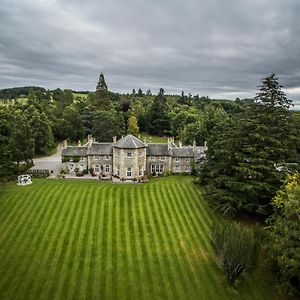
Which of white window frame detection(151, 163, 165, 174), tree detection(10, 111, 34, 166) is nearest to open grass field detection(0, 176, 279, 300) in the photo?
tree detection(10, 111, 34, 166)

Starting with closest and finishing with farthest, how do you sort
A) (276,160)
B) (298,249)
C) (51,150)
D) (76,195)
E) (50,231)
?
(298,249) < (50,231) < (276,160) < (76,195) < (51,150)

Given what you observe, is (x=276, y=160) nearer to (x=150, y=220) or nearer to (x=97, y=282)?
(x=150, y=220)

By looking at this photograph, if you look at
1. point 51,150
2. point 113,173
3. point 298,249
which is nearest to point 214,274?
point 298,249

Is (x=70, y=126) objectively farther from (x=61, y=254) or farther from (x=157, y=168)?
(x=61, y=254)

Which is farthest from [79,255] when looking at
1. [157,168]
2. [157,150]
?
[157,150]

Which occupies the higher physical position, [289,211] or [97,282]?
[289,211]

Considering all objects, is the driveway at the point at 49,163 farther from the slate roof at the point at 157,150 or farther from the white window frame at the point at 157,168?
the white window frame at the point at 157,168
